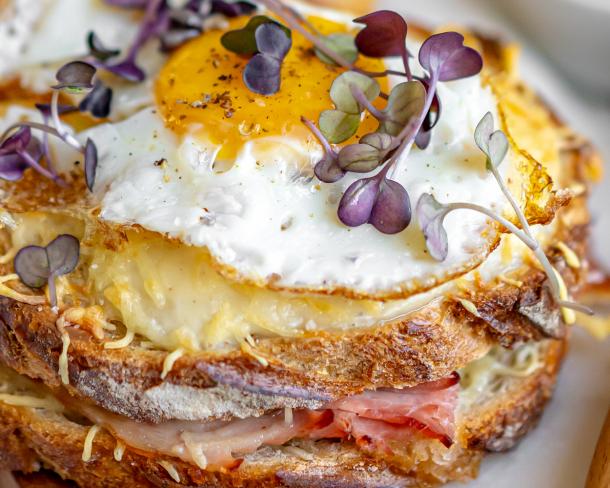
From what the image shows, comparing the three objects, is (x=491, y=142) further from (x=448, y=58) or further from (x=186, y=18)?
(x=186, y=18)

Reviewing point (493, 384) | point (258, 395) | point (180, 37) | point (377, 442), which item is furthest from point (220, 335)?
point (180, 37)

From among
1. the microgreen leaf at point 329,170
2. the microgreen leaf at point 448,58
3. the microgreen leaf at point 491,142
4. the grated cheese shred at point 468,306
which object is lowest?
the grated cheese shred at point 468,306

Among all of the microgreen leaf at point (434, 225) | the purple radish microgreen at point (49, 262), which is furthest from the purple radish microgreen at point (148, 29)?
the microgreen leaf at point (434, 225)

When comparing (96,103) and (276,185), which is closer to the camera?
(276,185)

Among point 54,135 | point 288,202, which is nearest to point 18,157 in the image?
point 54,135

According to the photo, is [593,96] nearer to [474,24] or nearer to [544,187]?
[474,24]

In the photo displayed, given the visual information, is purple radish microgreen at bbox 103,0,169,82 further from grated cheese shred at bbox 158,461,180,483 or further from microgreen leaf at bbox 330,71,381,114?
grated cheese shred at bbox 158,461,180,483

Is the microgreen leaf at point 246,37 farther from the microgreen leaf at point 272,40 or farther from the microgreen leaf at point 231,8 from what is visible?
the microgreen leaf at point 231,8
